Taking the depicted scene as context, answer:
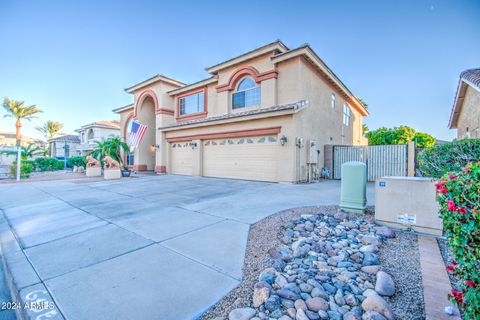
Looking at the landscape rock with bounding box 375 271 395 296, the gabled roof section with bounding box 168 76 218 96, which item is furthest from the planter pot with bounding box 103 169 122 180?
the landscape rock with bounding box 375 271 395 296

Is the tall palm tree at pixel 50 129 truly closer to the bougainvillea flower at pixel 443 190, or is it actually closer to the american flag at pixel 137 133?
the american flag at pixel 137 133

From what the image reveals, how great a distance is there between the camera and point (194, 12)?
13.0m

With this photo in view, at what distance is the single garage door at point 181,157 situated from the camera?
16.7m

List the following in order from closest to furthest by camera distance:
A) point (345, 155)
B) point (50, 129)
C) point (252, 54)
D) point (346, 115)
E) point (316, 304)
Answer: point (316, 304) < point (252, 54) < point (345, 155) < point (346, 115) < point (50, 129)

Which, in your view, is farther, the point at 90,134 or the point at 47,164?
the point at 90,134

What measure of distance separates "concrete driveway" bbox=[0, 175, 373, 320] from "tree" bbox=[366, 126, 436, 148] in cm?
2839

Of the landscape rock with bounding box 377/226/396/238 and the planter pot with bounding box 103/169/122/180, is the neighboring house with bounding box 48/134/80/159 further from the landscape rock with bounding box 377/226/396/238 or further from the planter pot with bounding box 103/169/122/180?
the landscape rock with bounding box 377/226/396/238

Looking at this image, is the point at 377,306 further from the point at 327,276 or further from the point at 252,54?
the point at 252,54

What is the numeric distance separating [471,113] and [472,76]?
3081 mm

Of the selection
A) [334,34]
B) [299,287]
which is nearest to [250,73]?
[334,34]

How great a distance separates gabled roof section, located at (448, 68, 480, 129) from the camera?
9231 mm

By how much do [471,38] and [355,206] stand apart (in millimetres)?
12099

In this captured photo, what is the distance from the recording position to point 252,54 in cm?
1353

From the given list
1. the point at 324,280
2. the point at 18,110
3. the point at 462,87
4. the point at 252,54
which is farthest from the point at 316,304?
the point at 18,110
